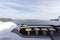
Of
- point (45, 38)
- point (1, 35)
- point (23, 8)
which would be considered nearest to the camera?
point (1, 35)

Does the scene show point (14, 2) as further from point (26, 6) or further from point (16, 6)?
point (26, 6)

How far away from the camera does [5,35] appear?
7.13 feet

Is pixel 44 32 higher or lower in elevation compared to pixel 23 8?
lower

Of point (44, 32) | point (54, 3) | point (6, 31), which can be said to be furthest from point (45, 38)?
Result: point (54, 3)

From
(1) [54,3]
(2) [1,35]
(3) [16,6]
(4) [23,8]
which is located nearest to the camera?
(2) [1,35]

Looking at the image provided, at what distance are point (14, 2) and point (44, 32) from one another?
10.6 ft

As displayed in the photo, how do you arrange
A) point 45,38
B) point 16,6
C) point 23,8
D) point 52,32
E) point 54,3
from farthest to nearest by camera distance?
1. point 23,8
2. point 16,6
3. point 54,3
4. point 52,32
5. point 45,38

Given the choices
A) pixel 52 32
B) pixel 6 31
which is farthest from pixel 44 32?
pixel 6 31

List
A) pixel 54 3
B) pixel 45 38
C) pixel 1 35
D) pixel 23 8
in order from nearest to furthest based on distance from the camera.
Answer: pixel 1 35 < pixel 45 38 < pixel 54 3 < pixel 23 8

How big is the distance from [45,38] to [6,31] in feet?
2.94

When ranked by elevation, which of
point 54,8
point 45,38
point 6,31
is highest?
point 54,8

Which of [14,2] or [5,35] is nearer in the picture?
[5,35]

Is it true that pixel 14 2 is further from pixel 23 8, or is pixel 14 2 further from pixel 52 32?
pixel 52 32

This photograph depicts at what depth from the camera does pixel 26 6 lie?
21.2 feet
